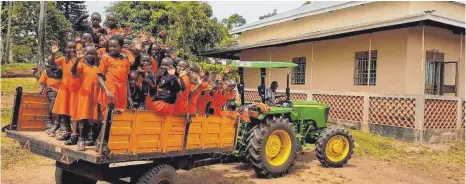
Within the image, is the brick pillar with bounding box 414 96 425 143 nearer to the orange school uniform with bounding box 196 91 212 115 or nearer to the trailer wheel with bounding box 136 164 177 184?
the orange school uniform with bounding box 196 91 212 115

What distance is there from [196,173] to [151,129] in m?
3.11

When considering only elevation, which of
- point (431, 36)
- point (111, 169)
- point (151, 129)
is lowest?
point (111, 169)

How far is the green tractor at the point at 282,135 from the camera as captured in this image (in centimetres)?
738

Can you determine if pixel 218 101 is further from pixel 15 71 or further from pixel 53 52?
pixel 15 71

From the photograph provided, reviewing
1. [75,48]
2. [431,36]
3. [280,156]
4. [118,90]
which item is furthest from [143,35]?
[431,36]

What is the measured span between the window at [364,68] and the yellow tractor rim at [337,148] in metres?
6.23

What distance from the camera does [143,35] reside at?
255 inches

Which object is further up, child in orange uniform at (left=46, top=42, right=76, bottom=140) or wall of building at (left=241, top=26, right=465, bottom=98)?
wall of building at (left=241, top=26, right=465, bottom=98)

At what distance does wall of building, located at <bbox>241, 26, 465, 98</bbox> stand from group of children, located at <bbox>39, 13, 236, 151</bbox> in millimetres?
9491

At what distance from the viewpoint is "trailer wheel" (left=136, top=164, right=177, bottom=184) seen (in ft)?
16.5

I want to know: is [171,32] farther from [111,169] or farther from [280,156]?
[111,169]

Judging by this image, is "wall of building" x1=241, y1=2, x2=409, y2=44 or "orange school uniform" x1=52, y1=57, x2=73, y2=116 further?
"wall of building" x1=241, y1=2, x2=409, y2=44

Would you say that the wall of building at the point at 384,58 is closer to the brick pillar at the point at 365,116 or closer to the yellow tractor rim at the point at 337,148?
the brick pillar at the point at 365,116

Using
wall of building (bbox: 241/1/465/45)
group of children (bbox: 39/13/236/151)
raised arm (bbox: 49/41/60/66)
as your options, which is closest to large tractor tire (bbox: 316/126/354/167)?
group of children (bbox: 39/13/236/151)
